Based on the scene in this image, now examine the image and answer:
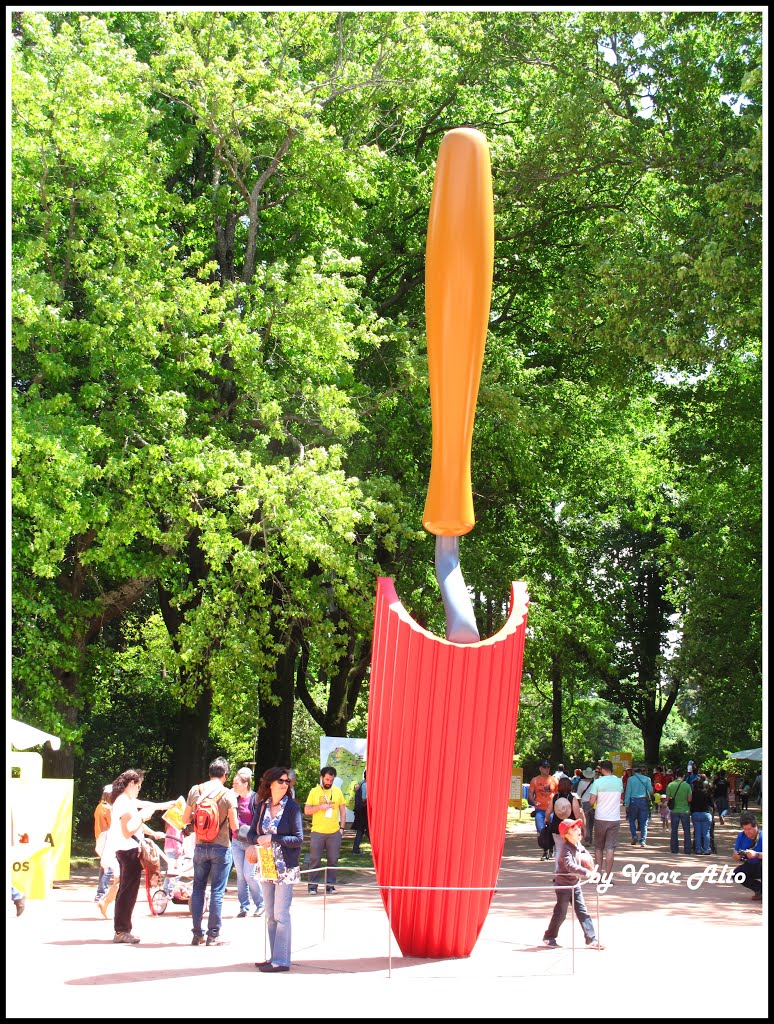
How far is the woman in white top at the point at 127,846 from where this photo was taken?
32.2 ft

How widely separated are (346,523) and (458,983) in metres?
8.92

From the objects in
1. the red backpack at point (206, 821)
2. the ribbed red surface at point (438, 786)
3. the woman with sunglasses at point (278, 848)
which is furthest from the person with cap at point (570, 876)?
the red backpack at point (206, 821)

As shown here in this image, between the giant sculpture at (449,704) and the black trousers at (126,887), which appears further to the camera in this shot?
the black trousers at (126,887)

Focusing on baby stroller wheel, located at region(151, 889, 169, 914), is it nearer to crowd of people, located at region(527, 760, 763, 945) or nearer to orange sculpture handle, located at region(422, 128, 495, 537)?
crowd of people, located at region(527, 760, 763, 945)

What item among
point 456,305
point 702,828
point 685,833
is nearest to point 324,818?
point 456,305

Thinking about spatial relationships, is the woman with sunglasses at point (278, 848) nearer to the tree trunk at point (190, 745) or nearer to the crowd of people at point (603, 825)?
the crowd of people at point (603, 825)

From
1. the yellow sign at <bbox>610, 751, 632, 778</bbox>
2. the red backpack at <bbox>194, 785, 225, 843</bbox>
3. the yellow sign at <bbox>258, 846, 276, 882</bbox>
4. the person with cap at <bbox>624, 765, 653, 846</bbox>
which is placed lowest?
the yellow sign at <bbox>610, 751, 632, 778</bbox>

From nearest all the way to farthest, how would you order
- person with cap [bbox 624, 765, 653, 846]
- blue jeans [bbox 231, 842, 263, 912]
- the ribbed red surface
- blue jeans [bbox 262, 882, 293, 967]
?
blue jeans [bbox 262, 882, 293, 967] < the ribbed red surface < blue jeans [bbox 231, 842, 263, 912] < person with cap [bbox 624, 765, 653, 846]

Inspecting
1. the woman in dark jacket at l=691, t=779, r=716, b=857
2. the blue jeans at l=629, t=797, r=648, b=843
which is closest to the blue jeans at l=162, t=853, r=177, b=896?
the woman in dark jacket at l=691, t=779, r=716, b=857

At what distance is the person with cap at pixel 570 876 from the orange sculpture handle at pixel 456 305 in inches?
107

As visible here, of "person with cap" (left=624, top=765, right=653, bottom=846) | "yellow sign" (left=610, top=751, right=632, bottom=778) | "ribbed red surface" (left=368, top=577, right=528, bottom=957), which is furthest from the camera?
"yellow sign" (left=610, top=751, right=632, bottom=778)

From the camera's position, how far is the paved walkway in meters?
7.52

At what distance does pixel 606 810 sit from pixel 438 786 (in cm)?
607

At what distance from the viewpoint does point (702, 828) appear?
19938 mm
